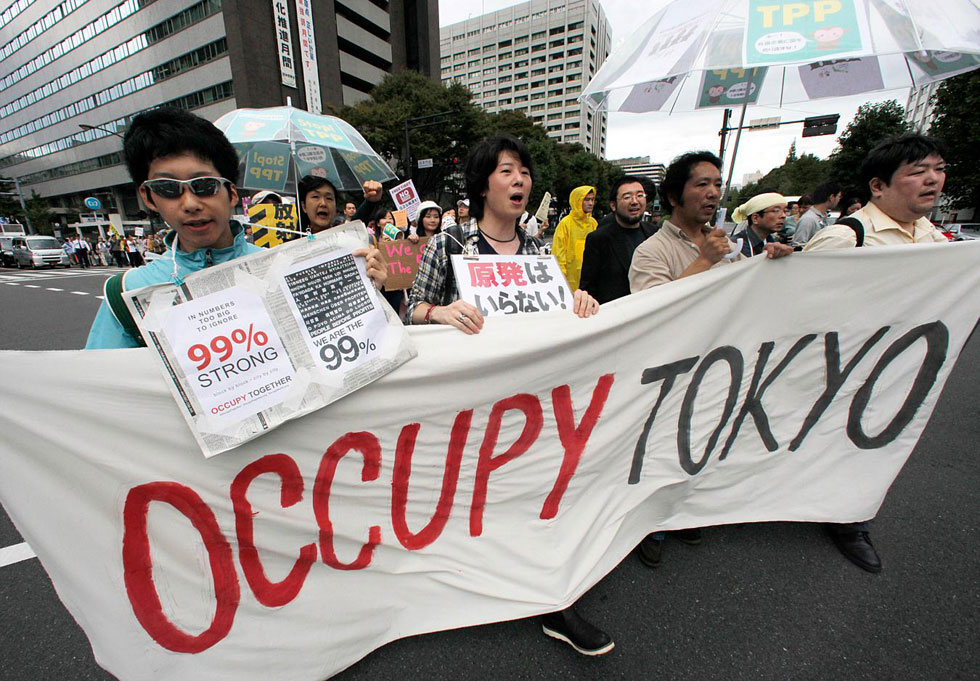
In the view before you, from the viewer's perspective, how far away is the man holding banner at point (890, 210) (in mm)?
1970

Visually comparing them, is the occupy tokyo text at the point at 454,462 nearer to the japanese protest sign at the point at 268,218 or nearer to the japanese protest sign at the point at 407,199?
the japanese protest sign at the point at 268,218

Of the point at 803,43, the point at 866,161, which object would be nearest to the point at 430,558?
the point at 803,43

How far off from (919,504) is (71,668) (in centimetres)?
396

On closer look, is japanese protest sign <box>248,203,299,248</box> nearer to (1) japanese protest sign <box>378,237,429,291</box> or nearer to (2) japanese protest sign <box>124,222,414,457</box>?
(1) japanese protest sign <box>378,237,429,291</box>

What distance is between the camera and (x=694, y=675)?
1.50 metres

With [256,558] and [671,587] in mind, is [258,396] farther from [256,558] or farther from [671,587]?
[671,587]

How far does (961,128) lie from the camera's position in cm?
1888

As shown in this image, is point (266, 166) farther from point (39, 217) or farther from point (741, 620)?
point (39, 217)

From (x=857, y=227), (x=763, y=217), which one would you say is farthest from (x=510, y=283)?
(x=763, y=217)

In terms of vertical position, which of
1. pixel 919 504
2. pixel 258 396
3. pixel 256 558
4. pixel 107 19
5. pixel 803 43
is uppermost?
pixel 107 19

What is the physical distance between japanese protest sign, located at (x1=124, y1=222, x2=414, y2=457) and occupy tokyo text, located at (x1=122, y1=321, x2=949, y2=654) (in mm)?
211

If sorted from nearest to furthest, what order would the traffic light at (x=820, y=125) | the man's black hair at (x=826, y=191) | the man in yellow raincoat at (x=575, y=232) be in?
the man in yellow raincoat at (x=575, y=232) → the traffic light at (x=820, y=125) → the man's black hair at (x=826, y=191)

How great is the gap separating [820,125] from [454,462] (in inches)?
231

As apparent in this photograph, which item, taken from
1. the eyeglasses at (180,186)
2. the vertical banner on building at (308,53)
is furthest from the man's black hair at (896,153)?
the vertical banner on building at (308,53)
